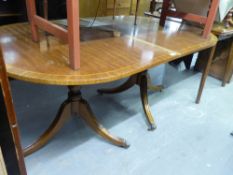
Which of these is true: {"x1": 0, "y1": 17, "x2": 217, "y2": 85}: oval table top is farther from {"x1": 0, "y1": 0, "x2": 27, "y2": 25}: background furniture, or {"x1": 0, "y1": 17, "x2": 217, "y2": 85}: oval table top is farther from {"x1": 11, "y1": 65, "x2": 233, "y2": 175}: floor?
{"x1": 0, "y1": 0, "x2": 27, "y2": 25}: background furniture

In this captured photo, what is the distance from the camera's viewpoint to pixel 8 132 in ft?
2.13

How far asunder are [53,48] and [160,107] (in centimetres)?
109

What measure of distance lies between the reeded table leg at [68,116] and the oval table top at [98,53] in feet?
0.89

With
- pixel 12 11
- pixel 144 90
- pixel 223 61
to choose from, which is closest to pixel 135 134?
pixel 144 90

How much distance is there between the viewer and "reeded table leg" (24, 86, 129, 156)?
1.32 meters

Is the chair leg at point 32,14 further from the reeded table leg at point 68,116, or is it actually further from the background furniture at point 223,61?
the background furniture at point 223,61

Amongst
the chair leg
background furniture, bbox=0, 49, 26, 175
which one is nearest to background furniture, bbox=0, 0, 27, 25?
the chair leg

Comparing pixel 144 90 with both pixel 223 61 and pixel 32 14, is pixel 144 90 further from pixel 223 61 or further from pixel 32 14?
pixel 223 61

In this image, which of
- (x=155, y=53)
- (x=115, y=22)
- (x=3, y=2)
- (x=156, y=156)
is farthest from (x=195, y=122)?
(x=3, y=2)

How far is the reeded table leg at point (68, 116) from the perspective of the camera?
4.34 ft

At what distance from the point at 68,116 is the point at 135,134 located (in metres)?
0.51

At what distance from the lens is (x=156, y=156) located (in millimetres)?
1396

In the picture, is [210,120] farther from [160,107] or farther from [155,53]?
[155,53]

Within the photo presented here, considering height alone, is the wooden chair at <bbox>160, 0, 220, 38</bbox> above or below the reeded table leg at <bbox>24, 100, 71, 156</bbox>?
above
